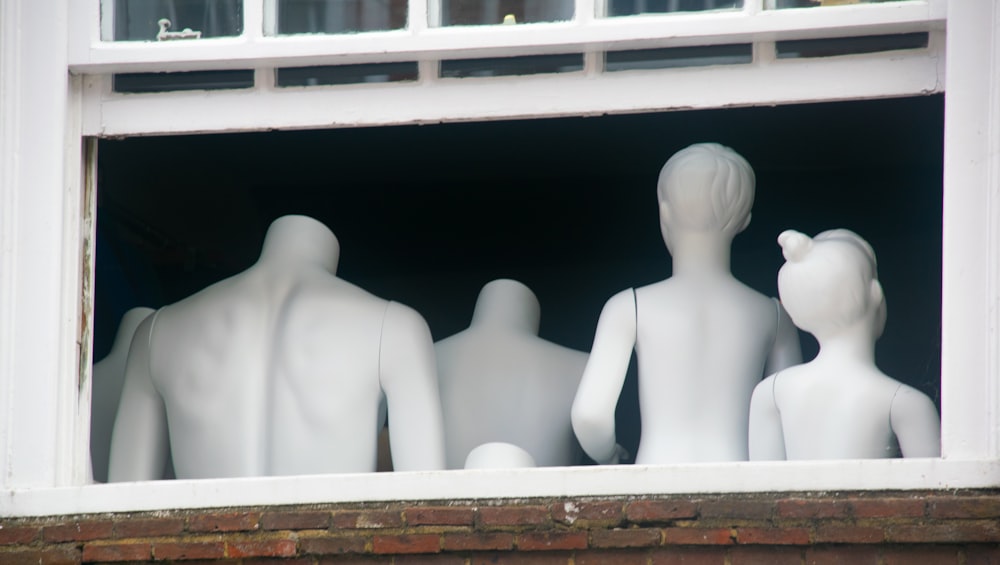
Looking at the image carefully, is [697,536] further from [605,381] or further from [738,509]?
[605,381]

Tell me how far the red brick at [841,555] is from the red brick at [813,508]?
0.28 ft

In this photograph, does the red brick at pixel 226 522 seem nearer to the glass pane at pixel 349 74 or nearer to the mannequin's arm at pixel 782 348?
the glass pane at pixel 349 74

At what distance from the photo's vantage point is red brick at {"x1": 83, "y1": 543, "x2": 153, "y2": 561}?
538cm

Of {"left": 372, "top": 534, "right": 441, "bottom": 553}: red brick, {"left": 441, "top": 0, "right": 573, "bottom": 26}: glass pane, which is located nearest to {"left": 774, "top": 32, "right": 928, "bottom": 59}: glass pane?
{"left": 441, "top": 0, "right": 573, "bottom": 26}: glass pane

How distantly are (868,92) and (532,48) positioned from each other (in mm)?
930

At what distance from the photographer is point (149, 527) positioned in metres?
5.40

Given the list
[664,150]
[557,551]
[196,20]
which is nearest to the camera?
[557,551]

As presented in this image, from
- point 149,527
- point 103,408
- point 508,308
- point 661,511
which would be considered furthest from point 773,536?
point 103,408

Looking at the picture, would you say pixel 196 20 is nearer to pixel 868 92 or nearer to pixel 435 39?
pixel 435 39

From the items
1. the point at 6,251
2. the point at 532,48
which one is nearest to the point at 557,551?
the point at 532,48

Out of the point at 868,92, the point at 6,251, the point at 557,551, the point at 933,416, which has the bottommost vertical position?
the point at 557,551

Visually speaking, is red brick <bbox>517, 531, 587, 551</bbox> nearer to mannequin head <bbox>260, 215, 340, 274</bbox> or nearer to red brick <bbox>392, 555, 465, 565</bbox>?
red brick <bbox>392, 555, 465, 565</bbox>

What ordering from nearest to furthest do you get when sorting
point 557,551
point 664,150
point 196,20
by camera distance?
point 557,551 → point 196,20 → point 664,150

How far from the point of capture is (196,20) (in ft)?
18.4
